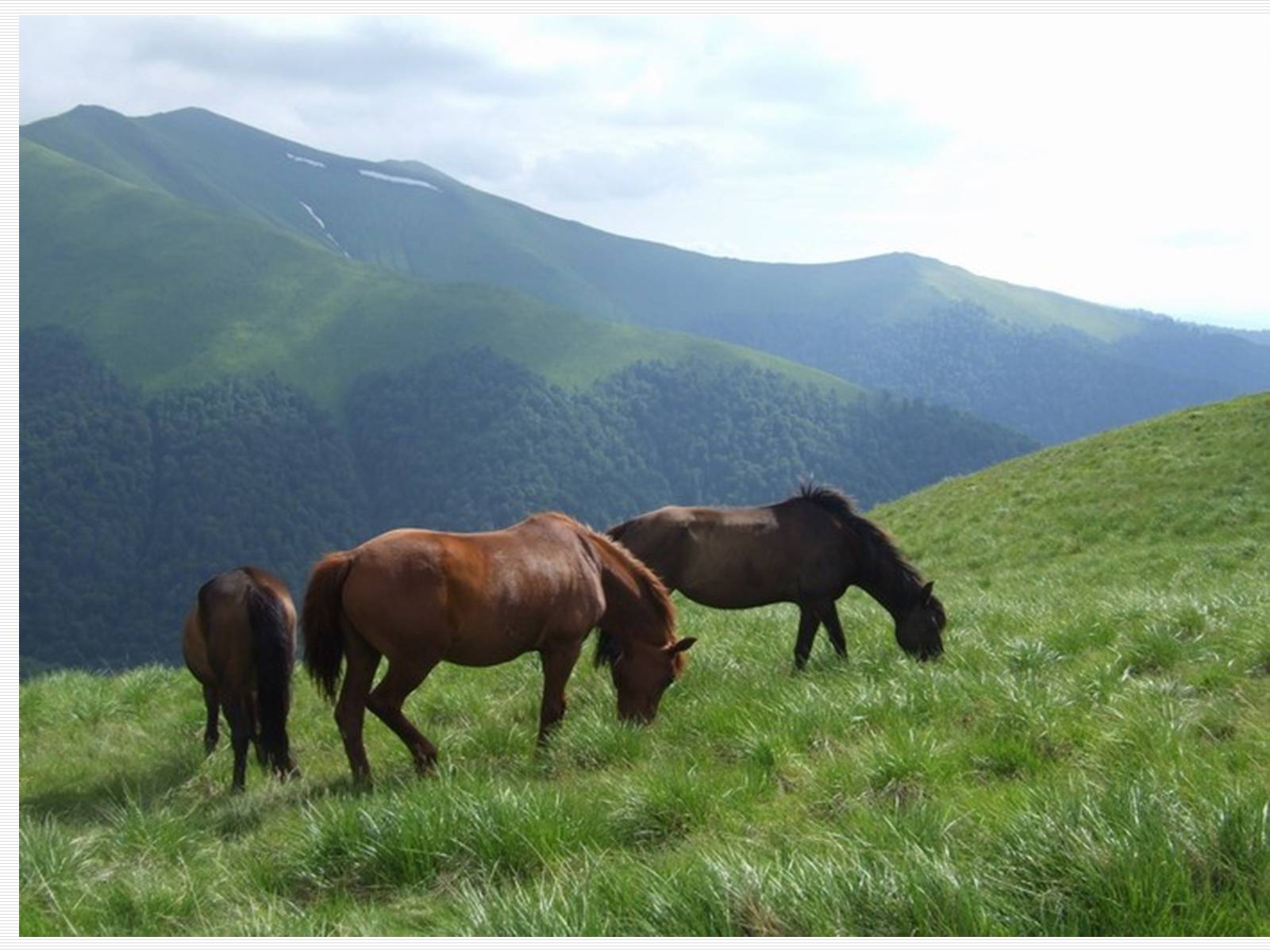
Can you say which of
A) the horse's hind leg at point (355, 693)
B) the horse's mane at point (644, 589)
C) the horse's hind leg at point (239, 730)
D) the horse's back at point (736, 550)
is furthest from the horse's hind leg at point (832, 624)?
the horse's hind leg at point (239, 730)

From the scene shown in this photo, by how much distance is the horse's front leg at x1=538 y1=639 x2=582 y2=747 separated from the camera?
9555 millimetres

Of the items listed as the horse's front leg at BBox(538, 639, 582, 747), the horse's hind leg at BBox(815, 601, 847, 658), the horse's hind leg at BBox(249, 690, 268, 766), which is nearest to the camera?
the horse's front leg at BBox(538, 639, 582, 747)

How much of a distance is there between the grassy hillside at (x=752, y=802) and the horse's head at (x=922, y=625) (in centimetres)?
32

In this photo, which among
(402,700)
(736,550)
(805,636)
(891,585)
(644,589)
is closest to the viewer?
(402,700)

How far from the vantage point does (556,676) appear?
31.9 feet

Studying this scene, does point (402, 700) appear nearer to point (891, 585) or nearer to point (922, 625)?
point (922, 625)

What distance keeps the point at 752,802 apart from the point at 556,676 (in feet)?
11.1

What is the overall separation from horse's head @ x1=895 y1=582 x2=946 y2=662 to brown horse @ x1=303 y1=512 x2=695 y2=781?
10.0 feet

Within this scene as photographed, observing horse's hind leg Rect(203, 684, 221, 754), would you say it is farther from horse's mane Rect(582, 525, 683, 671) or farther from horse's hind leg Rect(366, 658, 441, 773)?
horse's mane Rect(582, 525, 683, 671)

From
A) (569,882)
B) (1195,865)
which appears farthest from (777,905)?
(1195,865)

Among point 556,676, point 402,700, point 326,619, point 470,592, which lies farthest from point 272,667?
point 556,676

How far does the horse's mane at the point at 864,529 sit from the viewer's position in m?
12.9

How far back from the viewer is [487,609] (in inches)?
367

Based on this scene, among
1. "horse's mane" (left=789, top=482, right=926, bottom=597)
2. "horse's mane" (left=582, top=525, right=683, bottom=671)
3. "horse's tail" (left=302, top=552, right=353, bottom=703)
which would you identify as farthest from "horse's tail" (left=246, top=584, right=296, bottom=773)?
"horse's mane" (left=789, top=482, right=926, bottom=597)
